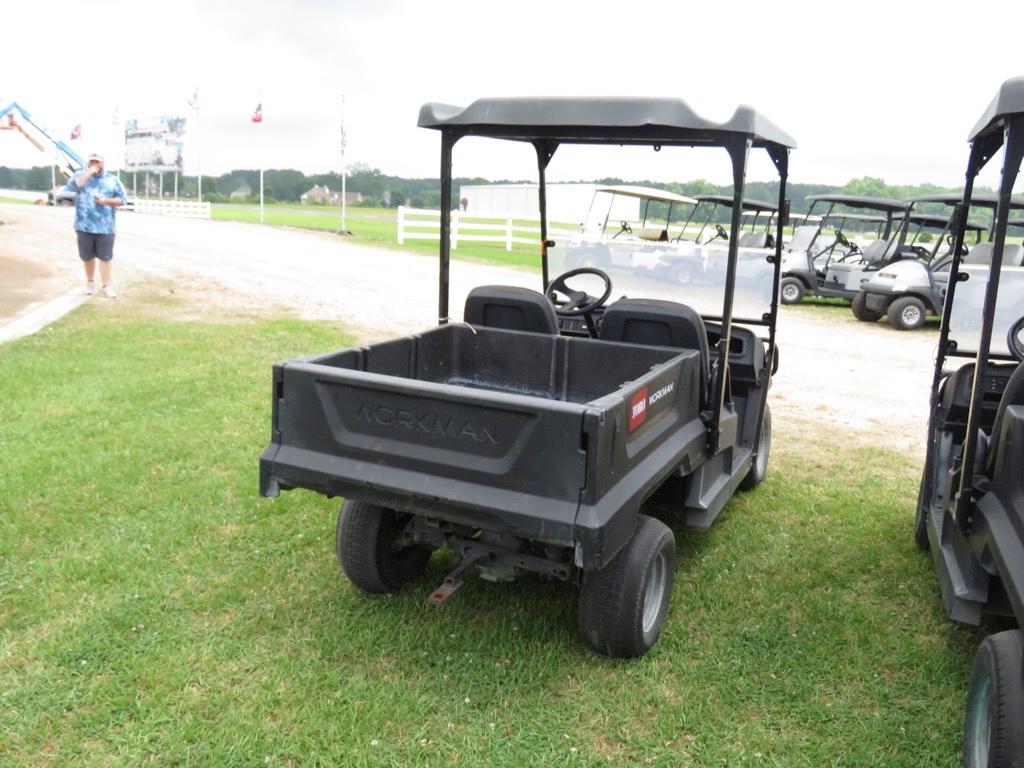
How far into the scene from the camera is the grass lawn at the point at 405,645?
260cm

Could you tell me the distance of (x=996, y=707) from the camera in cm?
216

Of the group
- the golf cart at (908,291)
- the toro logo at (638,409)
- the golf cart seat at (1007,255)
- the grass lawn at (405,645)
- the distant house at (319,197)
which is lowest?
the grass lawn at (405,645)

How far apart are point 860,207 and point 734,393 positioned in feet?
36.0

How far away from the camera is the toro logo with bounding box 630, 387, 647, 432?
2812mm

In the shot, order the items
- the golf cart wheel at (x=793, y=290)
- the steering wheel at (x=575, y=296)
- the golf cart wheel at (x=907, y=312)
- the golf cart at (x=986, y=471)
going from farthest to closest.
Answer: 1. the golf cart wheel at (x=793, y=290)
2. the golf cart wheel at (x=907, y=312)
3. the steering wheel at (x=575, y=296)
4. the golf cart at (x=986, y=471)

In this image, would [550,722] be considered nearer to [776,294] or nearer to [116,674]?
[116,674]

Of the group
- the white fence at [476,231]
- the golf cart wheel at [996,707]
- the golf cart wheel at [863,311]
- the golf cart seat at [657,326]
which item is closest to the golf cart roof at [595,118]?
the golf cart seat at [657,326]

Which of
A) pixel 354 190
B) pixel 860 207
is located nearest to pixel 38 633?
pixel 860 207

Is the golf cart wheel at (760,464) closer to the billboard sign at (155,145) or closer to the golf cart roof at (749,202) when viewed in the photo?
the golf cart roof at (749,202)

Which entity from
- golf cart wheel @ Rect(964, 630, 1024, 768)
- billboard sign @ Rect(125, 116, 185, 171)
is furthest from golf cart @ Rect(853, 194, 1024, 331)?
billboard sign @ Rect(125, 116, 185, 171)

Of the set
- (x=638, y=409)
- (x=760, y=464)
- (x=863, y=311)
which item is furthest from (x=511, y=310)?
(x=863, y=311)

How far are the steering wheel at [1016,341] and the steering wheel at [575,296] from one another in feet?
5.71

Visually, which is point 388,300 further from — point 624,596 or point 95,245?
point 624,596

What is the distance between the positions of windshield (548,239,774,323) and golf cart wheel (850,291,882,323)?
334 inches
